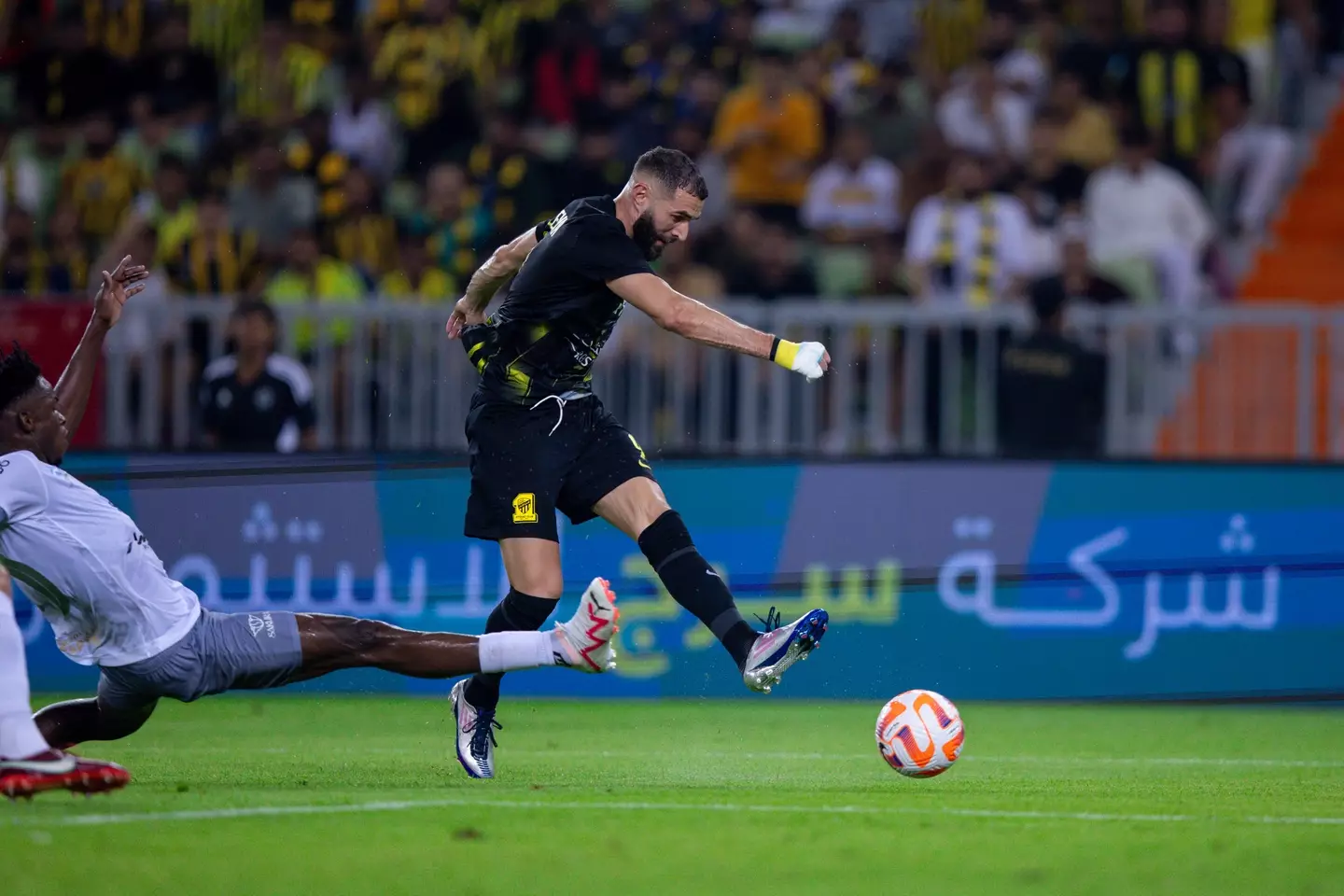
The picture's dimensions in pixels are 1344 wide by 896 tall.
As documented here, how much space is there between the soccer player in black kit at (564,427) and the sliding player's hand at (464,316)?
0.37 meters

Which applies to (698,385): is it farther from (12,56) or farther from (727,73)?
(12,56)

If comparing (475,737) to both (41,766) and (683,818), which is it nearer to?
(683,818)

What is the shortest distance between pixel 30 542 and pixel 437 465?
5794mm

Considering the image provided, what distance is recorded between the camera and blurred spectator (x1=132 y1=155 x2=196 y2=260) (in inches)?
640

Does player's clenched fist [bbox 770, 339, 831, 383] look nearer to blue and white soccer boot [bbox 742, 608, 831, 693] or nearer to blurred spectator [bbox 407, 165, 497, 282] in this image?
blue and white soccer boot [bbox 742, 608, 831, 693]

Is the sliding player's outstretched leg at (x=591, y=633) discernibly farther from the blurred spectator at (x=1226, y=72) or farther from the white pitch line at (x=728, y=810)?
the blurred spectator at (x=1226, y=72)

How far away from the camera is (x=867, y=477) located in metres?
12.8

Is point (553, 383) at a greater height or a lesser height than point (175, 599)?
greater

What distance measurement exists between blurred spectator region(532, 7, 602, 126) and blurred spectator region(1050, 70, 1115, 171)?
160 inches

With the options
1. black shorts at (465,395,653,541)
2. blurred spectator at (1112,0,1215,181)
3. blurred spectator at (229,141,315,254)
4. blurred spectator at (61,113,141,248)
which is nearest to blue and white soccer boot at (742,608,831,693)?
black shorts at (465,395,653,541)

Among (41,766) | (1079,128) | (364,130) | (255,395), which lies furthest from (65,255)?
(41,766)

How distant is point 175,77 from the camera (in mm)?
18938

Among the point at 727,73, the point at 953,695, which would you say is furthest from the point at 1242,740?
the point at 727,73

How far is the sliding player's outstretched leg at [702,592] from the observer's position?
7.94m
